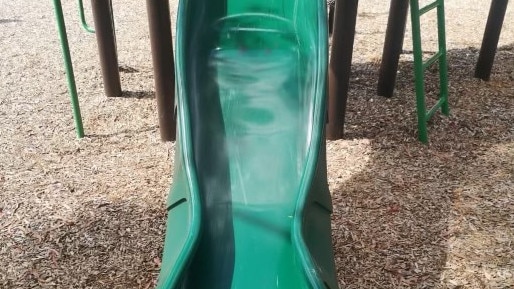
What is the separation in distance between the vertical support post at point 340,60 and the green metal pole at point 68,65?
1688 mm

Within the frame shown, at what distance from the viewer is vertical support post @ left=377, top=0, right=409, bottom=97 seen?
4.00 meters

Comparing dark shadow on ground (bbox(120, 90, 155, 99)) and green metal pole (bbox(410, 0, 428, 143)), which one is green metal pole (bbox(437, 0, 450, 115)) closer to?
green metal pole (bbox(410, 0, 428, 143))

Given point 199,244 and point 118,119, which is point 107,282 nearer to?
point 199,244

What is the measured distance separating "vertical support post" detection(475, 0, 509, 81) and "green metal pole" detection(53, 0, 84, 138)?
130 inches

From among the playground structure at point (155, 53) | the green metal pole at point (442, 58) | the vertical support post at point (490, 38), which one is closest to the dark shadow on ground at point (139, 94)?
the playground structure at point (155, 53)

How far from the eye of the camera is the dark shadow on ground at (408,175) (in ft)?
9.13

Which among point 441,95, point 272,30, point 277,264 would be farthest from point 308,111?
point 441,95

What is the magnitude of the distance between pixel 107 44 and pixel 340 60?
1746mm

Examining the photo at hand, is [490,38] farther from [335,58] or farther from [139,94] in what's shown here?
[139,94]

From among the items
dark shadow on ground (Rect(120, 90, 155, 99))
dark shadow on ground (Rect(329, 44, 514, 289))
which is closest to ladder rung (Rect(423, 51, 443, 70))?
dark shadow on ground (Rect(329, 44, 514, 289))

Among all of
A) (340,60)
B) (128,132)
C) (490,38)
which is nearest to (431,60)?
(340,60)

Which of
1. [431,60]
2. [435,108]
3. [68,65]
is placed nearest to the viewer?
[68,65]

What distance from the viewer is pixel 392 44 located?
163 inches

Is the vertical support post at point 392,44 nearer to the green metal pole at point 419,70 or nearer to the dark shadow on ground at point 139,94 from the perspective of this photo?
the green metal pole at point 419,70
